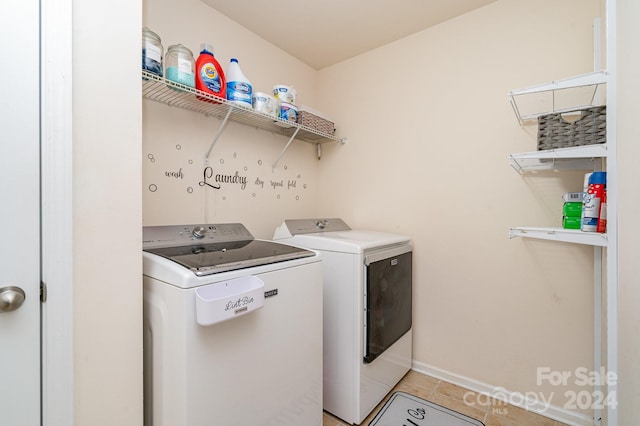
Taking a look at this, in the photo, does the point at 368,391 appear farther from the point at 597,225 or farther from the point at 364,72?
the point at 364,72

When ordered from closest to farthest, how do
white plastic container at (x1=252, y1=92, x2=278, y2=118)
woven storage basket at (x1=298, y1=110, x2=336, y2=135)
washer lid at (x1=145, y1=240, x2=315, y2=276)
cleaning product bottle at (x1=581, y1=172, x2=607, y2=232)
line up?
washer lid at (x1=145, y1=240, x2=315, y2=276)
cleaning product bottle at (x1=581, y1=172, x2=607, y2=232)
white plastic container at (x1=252, y1=92, x2=278, y2=118)
woven storage basket at (x1=298, y1=110, x2=336, y2=135)

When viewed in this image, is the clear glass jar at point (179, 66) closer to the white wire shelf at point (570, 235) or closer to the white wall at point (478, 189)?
the white wall at point (478, 189)

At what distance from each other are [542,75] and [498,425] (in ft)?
6.85

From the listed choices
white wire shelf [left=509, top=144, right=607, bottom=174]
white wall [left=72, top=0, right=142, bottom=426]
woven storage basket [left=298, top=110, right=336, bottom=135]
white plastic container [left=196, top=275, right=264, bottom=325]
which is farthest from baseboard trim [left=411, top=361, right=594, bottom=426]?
woven storage basket [left=298, top=110, right=336, bottom=135]

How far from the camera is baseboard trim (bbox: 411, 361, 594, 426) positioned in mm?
1634

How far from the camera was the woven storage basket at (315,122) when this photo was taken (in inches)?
84.5

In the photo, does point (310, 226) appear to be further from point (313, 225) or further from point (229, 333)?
point (229, 333)

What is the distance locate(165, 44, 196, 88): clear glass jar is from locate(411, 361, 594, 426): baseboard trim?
2456 millimetres

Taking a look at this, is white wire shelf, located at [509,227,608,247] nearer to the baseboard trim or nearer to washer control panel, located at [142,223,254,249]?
the baseboard trim

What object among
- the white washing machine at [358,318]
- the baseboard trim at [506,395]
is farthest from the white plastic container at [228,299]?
the baseboard trim at [506,395]

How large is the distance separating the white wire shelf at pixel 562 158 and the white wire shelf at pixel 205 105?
4.60 ft

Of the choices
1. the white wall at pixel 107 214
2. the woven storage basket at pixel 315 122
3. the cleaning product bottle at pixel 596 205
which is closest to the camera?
the white wall at pixel 107 214

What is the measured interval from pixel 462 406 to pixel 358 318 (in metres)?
0.94

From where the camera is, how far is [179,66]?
1.41m
